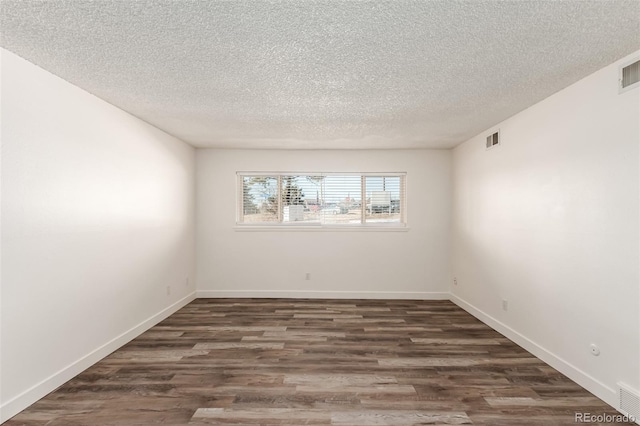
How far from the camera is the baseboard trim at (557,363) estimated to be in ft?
7.42

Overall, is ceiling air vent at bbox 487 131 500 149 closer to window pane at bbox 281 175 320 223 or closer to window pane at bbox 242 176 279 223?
window pane at bbox 281 175 320 223

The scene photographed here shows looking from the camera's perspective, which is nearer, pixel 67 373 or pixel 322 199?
pixel 67 373

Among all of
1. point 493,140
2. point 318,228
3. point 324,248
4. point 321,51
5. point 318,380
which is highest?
point 321,51

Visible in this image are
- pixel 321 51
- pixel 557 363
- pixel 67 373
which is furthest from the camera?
pixel 557 363

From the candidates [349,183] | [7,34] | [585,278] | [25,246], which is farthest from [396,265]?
[7,34]

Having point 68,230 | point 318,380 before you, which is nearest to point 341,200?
point 318,380

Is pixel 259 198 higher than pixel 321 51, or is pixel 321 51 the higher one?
pixel 321 51

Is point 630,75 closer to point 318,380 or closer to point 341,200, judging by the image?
point 318,380

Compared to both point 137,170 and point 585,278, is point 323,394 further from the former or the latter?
point 137,170

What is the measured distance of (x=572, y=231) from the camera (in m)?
2.59

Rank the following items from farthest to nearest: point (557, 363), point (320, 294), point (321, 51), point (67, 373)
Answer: point (320, 294), point (557, 363), point (67, 373), point (321, 51)

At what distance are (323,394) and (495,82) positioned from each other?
2840 millimetres

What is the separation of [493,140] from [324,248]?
286 centimetres

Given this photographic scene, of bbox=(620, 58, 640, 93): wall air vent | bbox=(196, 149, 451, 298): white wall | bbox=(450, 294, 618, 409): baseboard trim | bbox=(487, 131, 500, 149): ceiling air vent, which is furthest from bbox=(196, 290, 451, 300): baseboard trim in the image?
bbox=(620, 58, 640, 93): wall air vent
